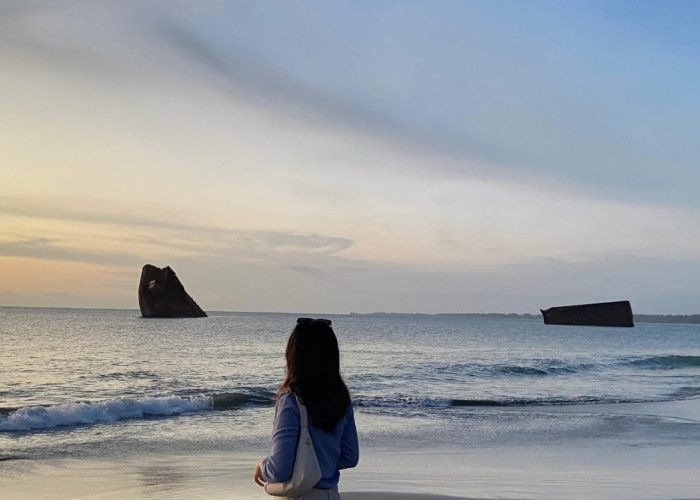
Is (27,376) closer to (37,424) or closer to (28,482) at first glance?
(37,424)

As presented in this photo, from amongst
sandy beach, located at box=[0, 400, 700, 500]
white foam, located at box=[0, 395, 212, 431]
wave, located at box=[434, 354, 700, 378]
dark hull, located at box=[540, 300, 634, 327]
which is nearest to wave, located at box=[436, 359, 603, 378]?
wave, located at box=[434, 354, 700, 378]

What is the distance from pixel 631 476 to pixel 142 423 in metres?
8.95

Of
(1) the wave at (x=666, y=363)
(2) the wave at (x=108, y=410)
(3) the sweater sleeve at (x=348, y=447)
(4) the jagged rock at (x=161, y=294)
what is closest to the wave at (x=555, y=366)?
(1) the wave at (x=666, y=363)

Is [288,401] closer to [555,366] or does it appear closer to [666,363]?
[555,366]

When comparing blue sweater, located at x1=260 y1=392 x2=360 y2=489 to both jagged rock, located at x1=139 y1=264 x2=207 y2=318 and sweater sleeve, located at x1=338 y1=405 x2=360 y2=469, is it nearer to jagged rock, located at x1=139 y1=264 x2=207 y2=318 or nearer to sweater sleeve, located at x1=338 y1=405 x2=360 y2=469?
sweater sleeve, located at x1=338 y1=405 x2=360 y2=469

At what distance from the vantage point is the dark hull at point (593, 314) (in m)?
99.4

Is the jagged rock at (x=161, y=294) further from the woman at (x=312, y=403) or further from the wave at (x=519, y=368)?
the woman at (x=312, y=403)

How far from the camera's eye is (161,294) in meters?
95.8

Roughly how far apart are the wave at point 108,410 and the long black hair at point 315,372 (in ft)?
38.5

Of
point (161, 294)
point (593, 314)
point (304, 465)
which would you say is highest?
point (161, 294)

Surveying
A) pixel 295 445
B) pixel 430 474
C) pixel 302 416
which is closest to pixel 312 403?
pixel 302 416

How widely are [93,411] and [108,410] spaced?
1.13 feet

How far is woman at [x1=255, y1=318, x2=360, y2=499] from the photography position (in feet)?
10.6

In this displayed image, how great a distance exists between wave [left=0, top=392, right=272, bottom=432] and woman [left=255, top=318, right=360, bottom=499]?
11653 mm
